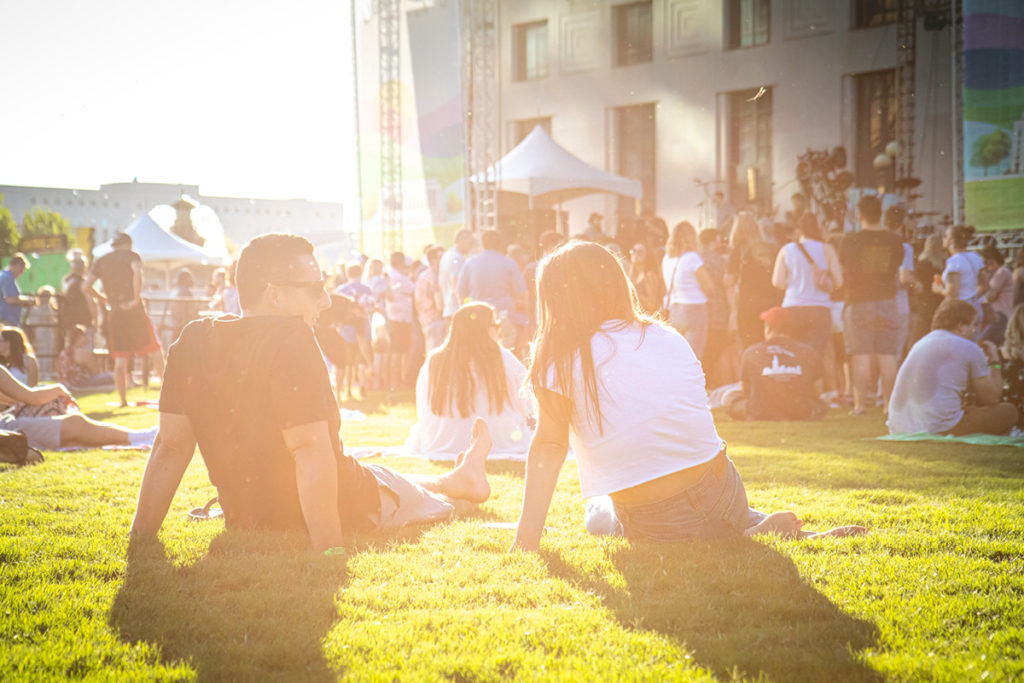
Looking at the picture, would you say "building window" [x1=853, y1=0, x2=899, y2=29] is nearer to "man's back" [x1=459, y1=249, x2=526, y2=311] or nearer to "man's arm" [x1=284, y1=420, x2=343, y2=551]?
"man's back" [x1=459, y1=249, x2=526, y2=311]

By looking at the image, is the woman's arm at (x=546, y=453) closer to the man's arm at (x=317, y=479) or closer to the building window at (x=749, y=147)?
the man's arm at (x=317, y=479)

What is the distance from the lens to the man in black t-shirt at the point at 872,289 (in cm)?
945

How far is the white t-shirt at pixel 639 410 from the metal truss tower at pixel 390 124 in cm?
1634

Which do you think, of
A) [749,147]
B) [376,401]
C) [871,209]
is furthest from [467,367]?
[749,147]

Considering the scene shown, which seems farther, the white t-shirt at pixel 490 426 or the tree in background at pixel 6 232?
the tree in background at pixel 6 232

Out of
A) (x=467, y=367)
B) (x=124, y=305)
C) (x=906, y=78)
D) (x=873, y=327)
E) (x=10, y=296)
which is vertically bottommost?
(x=467, y=367)

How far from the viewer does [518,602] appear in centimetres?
337

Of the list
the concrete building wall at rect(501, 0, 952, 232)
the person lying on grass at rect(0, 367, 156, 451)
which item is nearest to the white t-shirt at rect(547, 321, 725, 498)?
the person lying on grass at rect(0, 367, 156, 451)

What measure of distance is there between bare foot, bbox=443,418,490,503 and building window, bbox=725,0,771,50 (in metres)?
20.8

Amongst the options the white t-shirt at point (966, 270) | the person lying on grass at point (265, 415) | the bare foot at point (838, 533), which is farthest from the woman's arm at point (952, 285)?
the person lying on grass at point (265, 415)

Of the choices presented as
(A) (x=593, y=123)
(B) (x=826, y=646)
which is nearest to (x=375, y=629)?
(B) (x=826, y=646)

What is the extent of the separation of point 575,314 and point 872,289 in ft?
21.5

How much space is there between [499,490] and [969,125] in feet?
40.5

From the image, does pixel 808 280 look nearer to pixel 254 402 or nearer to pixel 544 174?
pixel 254 402
